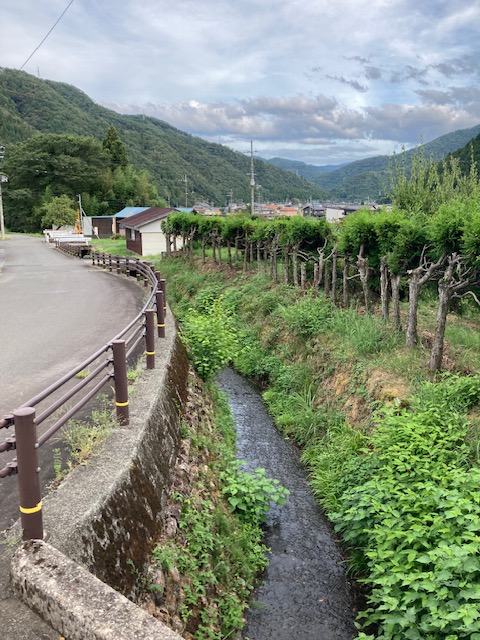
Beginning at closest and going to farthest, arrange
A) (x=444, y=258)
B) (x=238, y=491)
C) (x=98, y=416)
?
1. (x=98, y=416)
2. (x=238, y=491)
3. (x=444, y=258)

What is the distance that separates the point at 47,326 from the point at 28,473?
9015mm

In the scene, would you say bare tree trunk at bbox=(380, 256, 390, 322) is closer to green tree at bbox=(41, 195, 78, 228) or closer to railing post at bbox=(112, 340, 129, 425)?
railing post at bbox=(112, 340, 129, 425)

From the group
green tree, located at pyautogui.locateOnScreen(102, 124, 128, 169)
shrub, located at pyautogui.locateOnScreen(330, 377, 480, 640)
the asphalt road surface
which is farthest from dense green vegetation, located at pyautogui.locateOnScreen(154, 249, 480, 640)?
green tree, located at pyautogui.locateOnScreen(102, 124, 128, 169)

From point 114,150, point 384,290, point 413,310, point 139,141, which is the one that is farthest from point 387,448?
point 139,141

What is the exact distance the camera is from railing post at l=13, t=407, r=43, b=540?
3207 mm

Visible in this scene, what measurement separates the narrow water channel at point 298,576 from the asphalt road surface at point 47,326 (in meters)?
3.06

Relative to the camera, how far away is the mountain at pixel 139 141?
120812 millimetres

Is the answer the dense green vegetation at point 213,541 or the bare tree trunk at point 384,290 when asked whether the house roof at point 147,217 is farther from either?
the dense green vegetation at point 213,541

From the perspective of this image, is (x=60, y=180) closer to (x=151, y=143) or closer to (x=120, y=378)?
(x=151, y=143)

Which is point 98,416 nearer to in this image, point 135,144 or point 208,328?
point 208,328

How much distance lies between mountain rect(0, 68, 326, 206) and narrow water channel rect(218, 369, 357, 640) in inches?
4053

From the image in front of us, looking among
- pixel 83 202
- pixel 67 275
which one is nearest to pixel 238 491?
pixel 67 275

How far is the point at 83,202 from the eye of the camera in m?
83.6

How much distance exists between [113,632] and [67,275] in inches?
925
